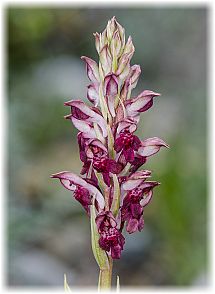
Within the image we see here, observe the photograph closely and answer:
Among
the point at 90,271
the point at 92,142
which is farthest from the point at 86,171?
the point at 90,271

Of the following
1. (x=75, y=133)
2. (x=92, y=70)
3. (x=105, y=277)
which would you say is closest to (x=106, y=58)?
(x=92, y=70)

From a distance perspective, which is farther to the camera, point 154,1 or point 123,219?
point 154,1

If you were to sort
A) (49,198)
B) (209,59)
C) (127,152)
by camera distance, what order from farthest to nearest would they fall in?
(209,59), (49,198), (127,152)

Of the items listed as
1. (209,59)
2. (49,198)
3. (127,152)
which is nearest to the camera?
(127,152)

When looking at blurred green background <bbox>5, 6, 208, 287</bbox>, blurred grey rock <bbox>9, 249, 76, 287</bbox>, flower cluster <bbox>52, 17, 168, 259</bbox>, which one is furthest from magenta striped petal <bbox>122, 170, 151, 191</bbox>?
blurred grey rock <bbox>9, 249, 76, 287</bbox>

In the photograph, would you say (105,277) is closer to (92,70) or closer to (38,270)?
(92,70)

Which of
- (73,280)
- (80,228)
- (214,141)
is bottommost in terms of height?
(73,280)

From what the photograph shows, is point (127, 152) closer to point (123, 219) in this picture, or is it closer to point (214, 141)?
point (123, 219)

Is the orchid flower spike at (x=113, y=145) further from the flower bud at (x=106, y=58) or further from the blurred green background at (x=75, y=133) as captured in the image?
the blurred green background at (x=75, y=133)

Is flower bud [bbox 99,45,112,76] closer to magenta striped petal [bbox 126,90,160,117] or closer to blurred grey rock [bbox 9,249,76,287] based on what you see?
magenta striped petal [bbox 126,90,160,117]
